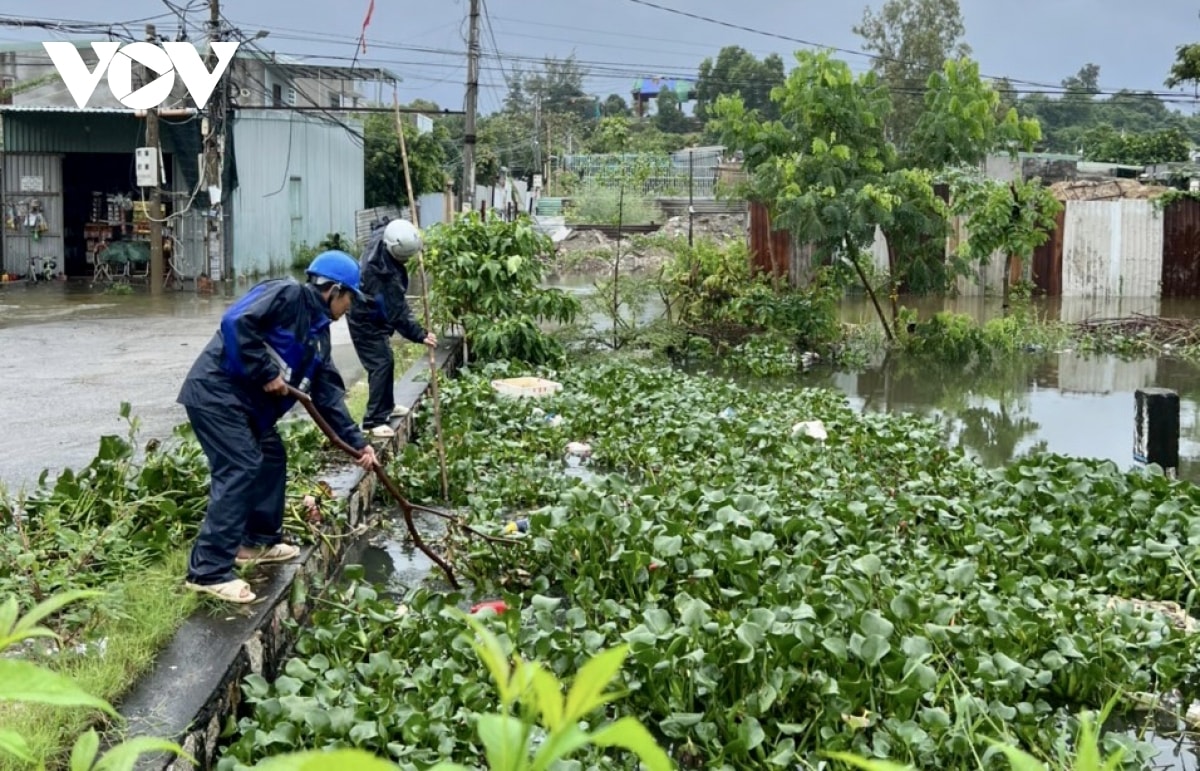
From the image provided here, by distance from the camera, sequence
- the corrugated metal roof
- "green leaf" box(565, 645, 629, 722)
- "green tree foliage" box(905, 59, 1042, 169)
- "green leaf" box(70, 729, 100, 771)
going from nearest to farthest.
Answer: "green leaf" box(565, 645, 629, 722) < "green leaf" box(70, 729, 100, 771) < "green tree foliage" box(905, 59, 1042, 169) < the corrugated metal roof

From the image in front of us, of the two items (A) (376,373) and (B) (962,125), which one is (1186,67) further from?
(A) (376,373)

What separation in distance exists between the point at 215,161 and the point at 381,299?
50.0 feet

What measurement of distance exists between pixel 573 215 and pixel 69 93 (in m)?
17.0

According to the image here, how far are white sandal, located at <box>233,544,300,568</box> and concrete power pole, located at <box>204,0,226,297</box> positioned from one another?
1838 centimetres

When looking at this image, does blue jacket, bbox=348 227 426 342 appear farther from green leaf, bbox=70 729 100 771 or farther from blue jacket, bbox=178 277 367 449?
green leaf, bbox=70 729 100 771

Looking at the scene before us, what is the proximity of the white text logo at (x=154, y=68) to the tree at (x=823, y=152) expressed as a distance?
36.0ft

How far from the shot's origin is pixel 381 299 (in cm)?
941

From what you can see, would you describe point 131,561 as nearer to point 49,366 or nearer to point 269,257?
point 49,366

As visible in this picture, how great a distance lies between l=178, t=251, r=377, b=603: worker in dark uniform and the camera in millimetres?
5133

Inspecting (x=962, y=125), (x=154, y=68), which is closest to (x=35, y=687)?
(x=962, y=125)

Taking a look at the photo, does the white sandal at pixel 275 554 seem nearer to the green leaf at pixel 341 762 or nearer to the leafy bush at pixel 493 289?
the green leaf at pixel 341 762

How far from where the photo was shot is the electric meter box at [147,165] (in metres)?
21.8

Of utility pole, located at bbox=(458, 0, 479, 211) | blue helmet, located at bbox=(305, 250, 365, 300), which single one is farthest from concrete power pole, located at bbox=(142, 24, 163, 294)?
blue helmet, located at bbox=(305, 250, 365, 300)

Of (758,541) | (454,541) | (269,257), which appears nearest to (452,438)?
(454,541)
